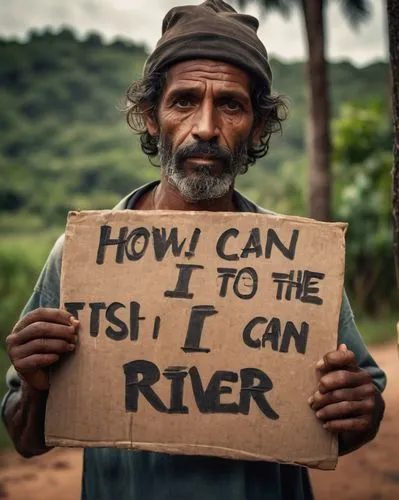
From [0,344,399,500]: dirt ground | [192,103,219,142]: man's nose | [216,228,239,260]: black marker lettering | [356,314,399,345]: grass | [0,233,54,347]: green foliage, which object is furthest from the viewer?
[0,233,54,347]: green foliage

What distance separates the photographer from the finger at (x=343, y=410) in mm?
1562

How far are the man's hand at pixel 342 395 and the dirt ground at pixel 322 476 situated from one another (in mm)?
3009

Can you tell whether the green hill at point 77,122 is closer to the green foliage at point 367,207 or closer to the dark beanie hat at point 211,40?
the green foliage at point 367,207

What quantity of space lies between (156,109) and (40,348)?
2.80ft

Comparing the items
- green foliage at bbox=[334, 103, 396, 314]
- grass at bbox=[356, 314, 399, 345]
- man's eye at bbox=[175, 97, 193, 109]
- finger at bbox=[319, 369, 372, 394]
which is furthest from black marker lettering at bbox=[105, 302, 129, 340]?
green foliage at bbox=[334, 103, 396, 314]

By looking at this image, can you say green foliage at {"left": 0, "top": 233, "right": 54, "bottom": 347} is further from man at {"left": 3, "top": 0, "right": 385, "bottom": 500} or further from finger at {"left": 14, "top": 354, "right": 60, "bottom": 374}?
finger at {"left": 14, "top": 354, "right": 60, "bottom": 374}

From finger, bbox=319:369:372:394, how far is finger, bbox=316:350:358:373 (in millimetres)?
13

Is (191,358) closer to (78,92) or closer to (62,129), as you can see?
(62,129)

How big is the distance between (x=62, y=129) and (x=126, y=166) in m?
5.77

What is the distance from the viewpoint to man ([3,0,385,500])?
158cm

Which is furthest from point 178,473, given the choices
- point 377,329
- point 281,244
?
point 377,329

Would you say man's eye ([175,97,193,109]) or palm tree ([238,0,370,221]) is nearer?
man's eye ([175,97,193,109])

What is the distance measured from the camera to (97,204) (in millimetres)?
26578

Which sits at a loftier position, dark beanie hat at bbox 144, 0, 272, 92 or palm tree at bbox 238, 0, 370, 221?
palm tree at bbox 238, 0, 370, 221
